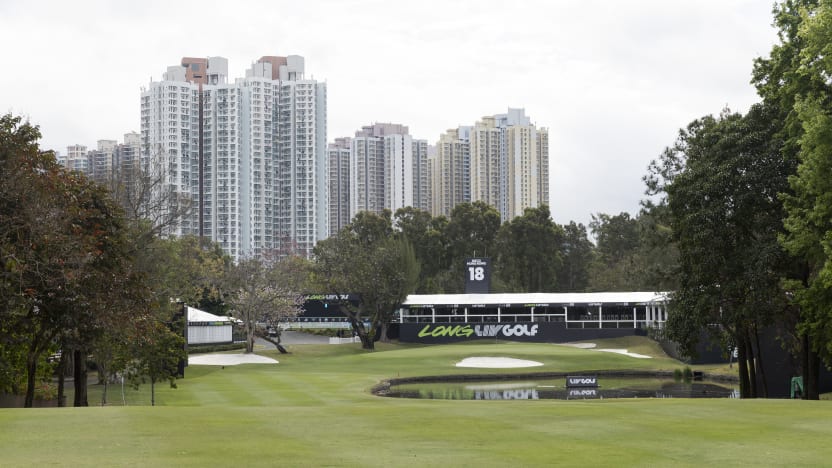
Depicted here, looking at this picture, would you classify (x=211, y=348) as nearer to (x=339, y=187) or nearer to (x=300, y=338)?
(x=300, y=338)

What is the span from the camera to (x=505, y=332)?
77.7 metres

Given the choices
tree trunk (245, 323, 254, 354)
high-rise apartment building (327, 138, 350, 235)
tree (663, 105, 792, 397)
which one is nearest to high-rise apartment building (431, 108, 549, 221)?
high-rise apartment building (327, 138, 350, 235)

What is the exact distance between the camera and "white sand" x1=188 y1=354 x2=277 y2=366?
6272 centimetres

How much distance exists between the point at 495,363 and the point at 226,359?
1826 centimetres

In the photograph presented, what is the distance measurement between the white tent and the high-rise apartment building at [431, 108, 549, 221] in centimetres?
8176

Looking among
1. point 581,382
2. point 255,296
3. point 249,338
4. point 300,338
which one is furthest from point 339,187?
point 581,382

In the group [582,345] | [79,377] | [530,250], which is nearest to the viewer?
[79,377]

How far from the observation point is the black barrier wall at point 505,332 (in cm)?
7512

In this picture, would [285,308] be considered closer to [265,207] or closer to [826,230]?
[826,230]

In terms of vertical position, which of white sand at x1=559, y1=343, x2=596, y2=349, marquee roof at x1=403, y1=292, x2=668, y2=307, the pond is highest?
marquee roof at x1=403, y1=292, x2=668, y2=307

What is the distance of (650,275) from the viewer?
54.2m

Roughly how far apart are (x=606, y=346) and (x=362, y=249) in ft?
73.7

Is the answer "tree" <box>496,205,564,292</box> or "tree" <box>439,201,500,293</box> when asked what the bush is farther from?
"tree" <box>496,205,564,292</box>

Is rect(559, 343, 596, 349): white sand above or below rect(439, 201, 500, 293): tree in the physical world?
below
